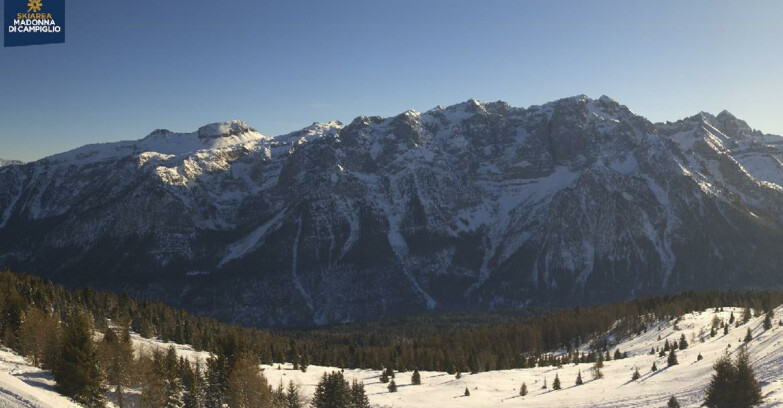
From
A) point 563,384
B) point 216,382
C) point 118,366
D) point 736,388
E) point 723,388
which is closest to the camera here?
point 736,388

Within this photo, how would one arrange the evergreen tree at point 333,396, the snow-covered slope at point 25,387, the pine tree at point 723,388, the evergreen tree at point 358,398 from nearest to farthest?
the pine tree at point 723,388, the snow-covered slope at point 25,387, the evergreen tree at point 333,396, the evergreen tree at point 358,398

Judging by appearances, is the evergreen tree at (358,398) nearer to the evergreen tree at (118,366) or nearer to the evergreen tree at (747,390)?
the evergreen tree at (118,366)

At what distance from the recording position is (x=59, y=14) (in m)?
101

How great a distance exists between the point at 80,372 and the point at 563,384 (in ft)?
208

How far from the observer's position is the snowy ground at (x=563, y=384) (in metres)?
66.5

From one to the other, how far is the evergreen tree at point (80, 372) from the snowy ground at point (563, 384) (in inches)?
95.8

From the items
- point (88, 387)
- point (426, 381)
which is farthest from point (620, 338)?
point (88, 387)

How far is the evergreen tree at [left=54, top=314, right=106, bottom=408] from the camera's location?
7912 cm

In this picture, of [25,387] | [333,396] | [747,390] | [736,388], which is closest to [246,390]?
[333,396]

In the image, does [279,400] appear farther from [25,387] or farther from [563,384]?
[563,384]

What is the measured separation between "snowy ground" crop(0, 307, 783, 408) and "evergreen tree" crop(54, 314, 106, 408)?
243 cm

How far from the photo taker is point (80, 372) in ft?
260

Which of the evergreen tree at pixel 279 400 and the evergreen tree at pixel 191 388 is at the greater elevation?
the evergreen tree at pixel 191 388

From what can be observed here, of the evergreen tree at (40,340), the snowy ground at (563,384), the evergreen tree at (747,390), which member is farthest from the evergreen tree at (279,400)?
the evergreen tree at (747,390)
